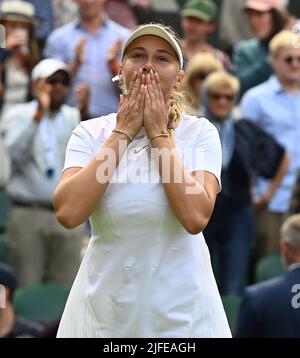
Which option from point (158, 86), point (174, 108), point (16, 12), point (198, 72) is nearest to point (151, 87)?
point (158, 86)

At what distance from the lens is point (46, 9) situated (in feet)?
32.0

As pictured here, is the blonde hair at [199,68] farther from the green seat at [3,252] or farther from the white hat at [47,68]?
the green seat at [3,252]

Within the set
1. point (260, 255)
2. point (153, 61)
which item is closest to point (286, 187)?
point (260, 255)

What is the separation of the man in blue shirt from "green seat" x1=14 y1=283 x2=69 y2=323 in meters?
1.63

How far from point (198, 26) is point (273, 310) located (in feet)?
13.2

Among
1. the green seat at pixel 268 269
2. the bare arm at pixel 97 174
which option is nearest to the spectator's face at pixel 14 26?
the green seat at pixel 268 269

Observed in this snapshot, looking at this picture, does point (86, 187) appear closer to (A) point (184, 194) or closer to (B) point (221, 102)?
(A) point (184, 194)

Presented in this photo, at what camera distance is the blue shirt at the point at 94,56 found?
904 cm

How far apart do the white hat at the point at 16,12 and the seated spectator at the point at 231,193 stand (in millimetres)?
1616

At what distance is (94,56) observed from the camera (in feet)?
29.9

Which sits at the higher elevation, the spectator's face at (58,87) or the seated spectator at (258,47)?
the seated spectator at (258,47)

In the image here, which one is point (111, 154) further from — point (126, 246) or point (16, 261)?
point (16, 261)

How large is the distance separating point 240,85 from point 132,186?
5.80 meters

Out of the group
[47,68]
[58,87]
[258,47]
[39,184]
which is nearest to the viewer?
[39,184]
